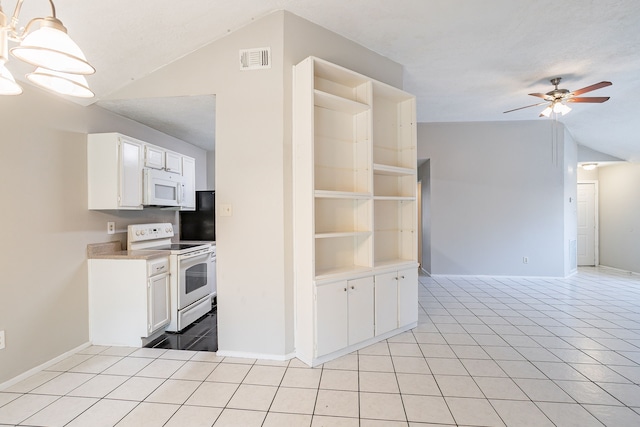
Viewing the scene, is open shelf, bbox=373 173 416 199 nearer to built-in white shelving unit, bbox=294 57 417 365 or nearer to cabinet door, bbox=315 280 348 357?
built-in white shelving unit, bbox=294 57 417 365

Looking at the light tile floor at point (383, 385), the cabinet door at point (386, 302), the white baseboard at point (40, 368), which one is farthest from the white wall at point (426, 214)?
the white baseboard at point (40, 368)

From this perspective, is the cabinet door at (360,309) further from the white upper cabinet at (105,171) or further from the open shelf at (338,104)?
the white upper cabinet at (105,171)

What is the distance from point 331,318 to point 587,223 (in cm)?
733

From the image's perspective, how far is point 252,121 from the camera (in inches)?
101

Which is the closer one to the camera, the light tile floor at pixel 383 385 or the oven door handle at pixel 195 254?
the light tile floor at pixel 383 385

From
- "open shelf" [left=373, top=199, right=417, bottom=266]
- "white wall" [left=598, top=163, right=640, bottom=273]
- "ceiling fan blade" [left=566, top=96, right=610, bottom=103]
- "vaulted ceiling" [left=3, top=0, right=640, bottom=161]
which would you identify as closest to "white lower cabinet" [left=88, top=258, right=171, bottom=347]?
"vaulted ceiling" [left=3, top=0, right=640, bottom=161]

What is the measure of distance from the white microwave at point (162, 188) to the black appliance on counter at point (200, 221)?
0.61 meters

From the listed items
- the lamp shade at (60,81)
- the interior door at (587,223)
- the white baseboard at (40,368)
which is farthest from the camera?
the interior door at (587,223)

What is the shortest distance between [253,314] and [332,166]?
1533 millimetres

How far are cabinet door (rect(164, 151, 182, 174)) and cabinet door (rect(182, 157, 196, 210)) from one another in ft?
0.30

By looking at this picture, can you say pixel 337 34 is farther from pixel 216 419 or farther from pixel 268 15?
pixel 216 419

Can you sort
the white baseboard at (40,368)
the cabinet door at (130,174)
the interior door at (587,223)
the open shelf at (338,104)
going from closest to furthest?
the white baseboard at (40,368) < the open shelf at (338,104) < the cabinet door at (130,174) < the interior door at (587,223)

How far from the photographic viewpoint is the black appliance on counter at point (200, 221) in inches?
172

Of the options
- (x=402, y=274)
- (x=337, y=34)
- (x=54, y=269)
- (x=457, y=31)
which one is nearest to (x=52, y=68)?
(x=54, y=269)
